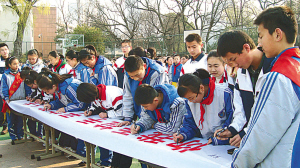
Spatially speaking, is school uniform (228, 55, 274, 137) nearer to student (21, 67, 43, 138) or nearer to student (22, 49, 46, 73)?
student (21, 67, 43, 138)

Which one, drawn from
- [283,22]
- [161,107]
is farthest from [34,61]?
[283,22]

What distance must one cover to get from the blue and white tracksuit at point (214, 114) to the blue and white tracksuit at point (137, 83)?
0.80 meters

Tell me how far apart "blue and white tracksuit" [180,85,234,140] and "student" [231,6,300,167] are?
90 centimetres

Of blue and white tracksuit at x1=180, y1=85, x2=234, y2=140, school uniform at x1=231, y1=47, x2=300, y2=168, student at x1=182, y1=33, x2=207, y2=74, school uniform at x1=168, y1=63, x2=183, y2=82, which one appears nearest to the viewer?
school uniform at x1=231, y1=47, x2=300, y2=168

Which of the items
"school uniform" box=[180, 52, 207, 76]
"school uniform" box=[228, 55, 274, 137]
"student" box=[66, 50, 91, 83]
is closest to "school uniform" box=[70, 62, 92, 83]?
"student" box=[66, 50, 91, 83]

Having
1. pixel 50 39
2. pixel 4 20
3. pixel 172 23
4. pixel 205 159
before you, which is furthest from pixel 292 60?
pixel 50 39

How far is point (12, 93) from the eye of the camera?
4.73 metres

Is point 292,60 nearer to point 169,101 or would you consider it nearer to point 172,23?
point 169,101

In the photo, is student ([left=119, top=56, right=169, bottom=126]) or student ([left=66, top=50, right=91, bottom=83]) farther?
student ([left=66, top=50, right=91, bottom=83])

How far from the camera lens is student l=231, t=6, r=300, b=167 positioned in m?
1.02

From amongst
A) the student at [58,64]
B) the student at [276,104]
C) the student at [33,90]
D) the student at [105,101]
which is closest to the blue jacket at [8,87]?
the student at [33,90]

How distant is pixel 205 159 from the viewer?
1639mm

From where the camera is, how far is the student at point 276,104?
3.34 feet

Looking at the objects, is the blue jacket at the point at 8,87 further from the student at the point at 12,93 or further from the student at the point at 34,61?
the student at the point at 34,61
